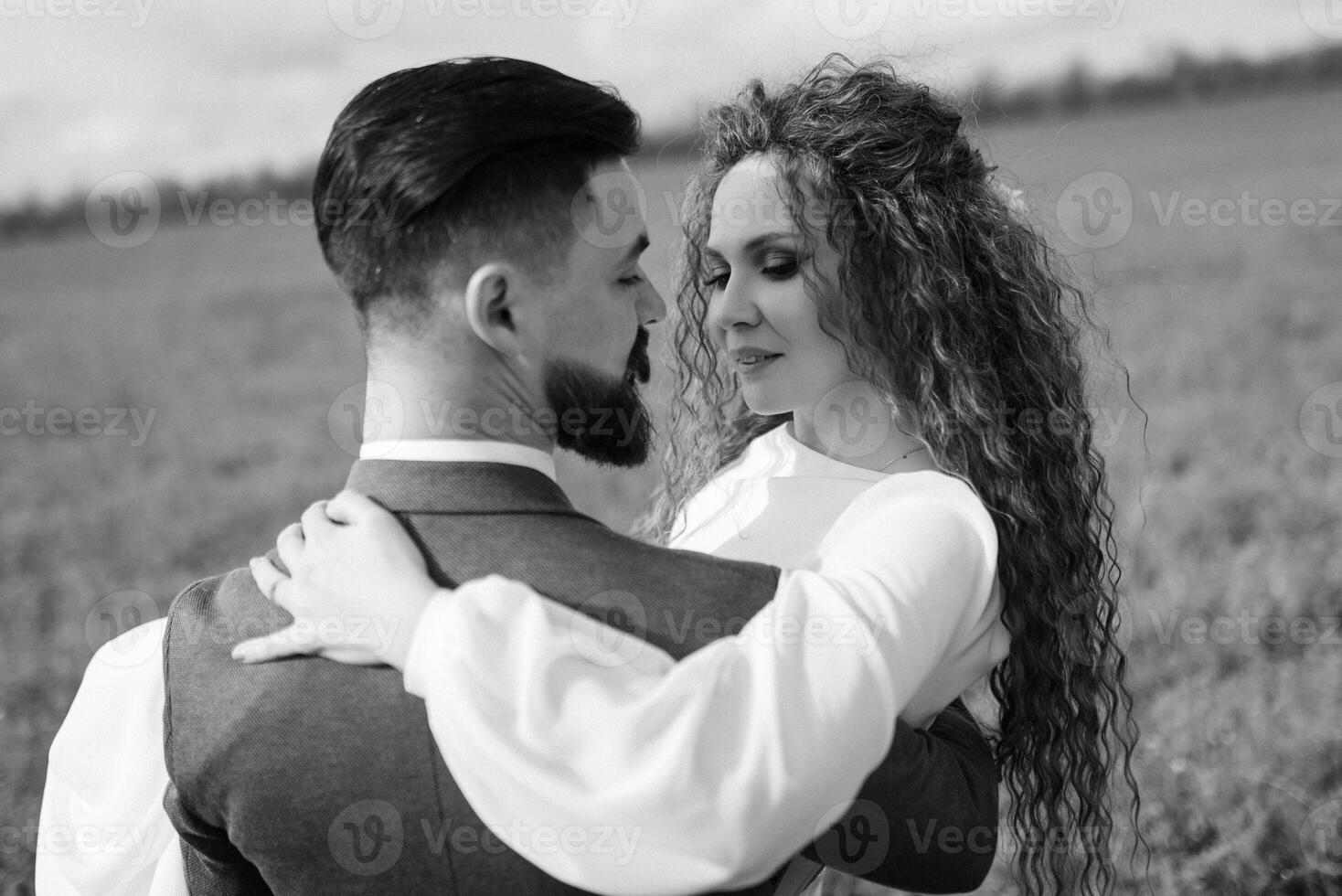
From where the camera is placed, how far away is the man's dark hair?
1.71 m

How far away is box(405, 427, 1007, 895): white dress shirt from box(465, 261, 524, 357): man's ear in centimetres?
37

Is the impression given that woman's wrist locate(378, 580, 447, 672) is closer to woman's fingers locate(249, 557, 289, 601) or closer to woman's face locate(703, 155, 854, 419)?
woman's fingers locate(249, 557, 289, 601)

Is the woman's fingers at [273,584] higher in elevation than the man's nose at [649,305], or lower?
lower

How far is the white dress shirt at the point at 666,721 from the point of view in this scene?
145 centimetres

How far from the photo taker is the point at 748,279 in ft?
8.34

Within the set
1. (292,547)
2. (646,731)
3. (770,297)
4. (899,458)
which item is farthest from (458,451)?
(899,458)

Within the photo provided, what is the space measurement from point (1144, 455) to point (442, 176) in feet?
26.0

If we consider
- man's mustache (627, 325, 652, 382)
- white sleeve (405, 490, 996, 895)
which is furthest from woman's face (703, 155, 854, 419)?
white sleeve (405, 490, 996, 895)

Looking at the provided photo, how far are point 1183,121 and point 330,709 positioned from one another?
19573mm

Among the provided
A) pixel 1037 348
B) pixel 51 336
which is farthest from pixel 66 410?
pixel 1037 348

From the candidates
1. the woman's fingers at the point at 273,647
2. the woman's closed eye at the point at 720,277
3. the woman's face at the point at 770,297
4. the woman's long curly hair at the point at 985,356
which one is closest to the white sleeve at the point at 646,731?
the woman's fingers at the point at 273,647

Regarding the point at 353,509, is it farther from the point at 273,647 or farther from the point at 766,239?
the point at 766,239

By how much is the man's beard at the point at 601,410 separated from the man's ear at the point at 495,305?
3.6 inches

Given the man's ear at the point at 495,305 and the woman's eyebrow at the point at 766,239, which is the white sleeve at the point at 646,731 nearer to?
the man's ear at the point at 495,305
